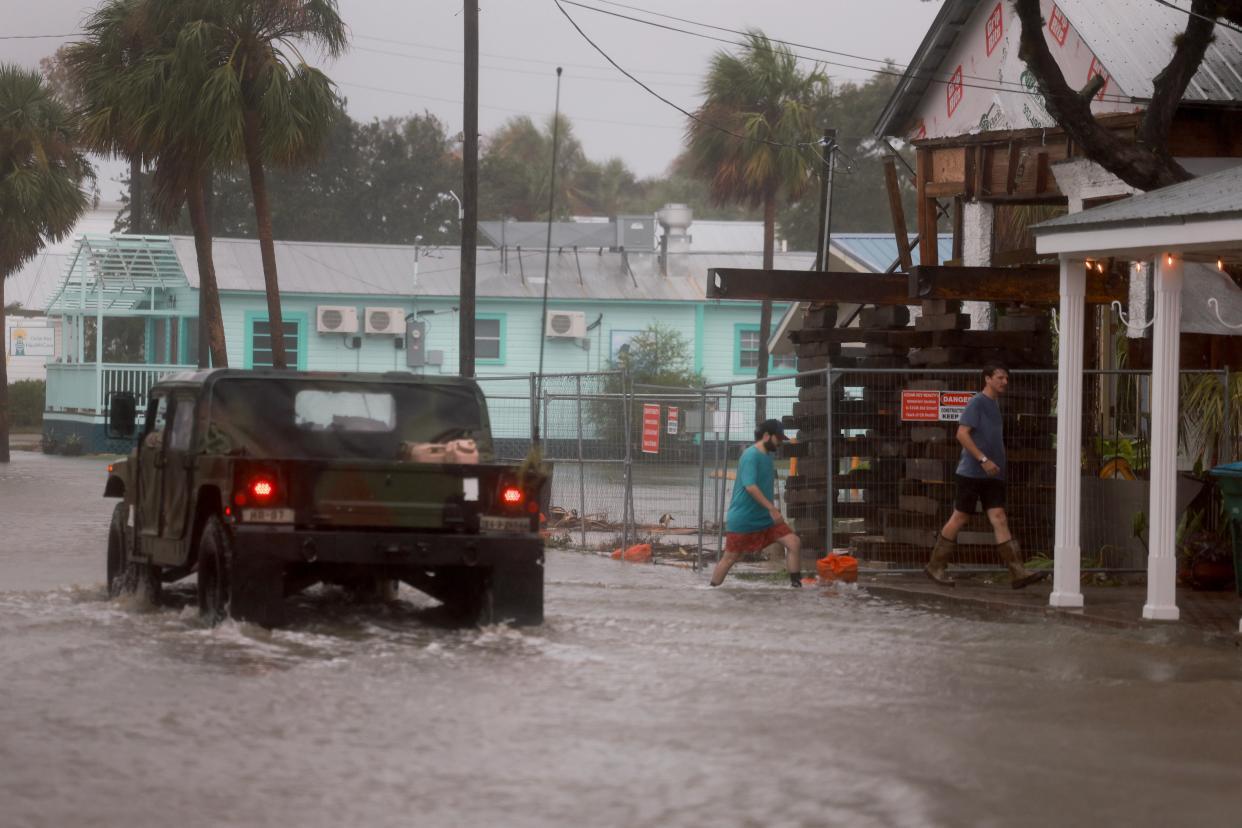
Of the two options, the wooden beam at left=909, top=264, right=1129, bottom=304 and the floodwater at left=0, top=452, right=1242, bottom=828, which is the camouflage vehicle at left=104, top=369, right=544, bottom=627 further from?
the wooden beam at left=909, top=264, right=1129, bottom=304

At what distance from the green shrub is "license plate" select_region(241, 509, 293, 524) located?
4953cm

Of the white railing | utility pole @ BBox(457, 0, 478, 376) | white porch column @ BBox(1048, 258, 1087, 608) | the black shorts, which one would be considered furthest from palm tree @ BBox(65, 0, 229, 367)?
white porch column @ BBox(1048, 258, 1087, 608)

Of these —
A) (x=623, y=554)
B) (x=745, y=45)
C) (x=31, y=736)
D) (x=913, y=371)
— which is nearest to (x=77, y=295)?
(x=745, y=45)

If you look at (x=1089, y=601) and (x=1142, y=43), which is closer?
(x=1089, y=601)

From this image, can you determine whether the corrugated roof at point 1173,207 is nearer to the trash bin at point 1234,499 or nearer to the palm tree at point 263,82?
the trash bin at point 1234,499

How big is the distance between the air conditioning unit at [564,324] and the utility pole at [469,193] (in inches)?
836

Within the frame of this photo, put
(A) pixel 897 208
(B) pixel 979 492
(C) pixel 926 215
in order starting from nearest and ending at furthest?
1. (B) pixel 979 492
2. (C) pixel 926 215
3. (A) pixel 897 208

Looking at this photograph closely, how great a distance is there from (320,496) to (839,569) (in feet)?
20.2

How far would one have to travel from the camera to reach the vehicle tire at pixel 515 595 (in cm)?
1216

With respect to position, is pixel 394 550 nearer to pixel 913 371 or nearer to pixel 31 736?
pixel 31 736

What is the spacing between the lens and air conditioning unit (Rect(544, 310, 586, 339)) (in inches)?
1838

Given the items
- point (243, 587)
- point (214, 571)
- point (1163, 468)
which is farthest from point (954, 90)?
point (243, 587)

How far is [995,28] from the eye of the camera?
77.5 feet

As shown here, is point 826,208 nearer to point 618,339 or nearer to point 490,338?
point 618,339
